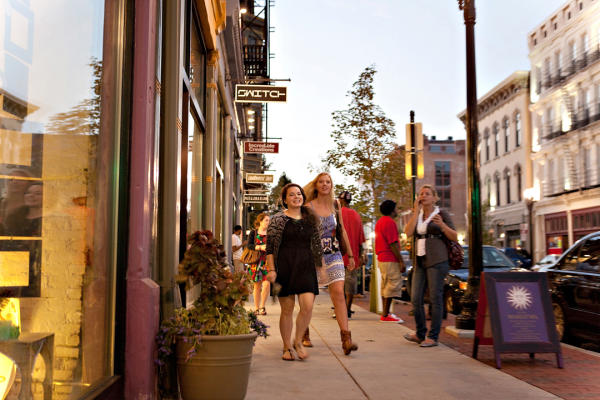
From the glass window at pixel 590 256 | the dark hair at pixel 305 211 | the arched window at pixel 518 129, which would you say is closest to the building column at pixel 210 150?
the dark hair at pixel 305 211

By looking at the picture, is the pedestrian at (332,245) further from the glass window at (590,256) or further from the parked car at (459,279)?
the parked car at (459,279)

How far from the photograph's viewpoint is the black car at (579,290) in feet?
27.5

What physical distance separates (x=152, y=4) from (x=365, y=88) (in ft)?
61.1

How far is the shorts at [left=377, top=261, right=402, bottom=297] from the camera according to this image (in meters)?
10.2

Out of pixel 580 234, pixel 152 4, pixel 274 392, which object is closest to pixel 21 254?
pixel 152 4

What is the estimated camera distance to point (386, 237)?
10.4 meters

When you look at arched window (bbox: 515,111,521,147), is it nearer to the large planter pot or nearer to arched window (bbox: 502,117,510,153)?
arched window (bbox: 502,117,510,153)

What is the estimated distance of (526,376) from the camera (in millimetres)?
6172

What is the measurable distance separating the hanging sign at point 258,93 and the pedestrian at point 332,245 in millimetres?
7590

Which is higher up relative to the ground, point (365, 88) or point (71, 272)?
point (365, 88)

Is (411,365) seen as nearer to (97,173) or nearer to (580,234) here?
(97,173)

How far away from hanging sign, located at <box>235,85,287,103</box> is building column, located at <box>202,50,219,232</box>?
4.66 metres

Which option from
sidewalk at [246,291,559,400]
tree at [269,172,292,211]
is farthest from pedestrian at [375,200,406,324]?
tree at [269,172,292,211]

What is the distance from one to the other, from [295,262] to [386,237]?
3.87m
